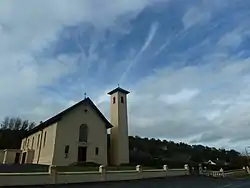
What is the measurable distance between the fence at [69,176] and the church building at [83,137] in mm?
12608

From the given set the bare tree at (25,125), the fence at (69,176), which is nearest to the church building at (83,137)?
the fence at (69,176)

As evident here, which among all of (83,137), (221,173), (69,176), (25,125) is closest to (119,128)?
(83,137)

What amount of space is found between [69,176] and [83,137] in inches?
677

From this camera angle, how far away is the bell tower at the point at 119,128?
3657cm

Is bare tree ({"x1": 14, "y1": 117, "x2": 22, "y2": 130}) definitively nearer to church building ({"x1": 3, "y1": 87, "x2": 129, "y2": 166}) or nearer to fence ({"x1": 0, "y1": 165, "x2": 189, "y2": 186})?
church building ({"x1": 3, "y1": 87, "x2": 129, "y2": 166})

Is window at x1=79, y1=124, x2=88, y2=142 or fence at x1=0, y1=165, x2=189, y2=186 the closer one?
fence at x1=0, y1=165, x2=189, y2=186

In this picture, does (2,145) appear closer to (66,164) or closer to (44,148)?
(44,148)

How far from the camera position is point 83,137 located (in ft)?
113

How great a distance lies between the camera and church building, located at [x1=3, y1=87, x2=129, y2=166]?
32.2 meters

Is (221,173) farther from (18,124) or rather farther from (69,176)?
(18,124)

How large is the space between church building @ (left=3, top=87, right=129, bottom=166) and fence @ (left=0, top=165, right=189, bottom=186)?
496 inches

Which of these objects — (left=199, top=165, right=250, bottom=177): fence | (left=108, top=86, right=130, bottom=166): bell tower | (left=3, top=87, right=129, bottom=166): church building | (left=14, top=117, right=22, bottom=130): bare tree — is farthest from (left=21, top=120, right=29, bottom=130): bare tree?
(left=199, top=165, right=250, bottom=177): fence

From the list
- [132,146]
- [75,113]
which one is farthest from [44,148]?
[132,146]

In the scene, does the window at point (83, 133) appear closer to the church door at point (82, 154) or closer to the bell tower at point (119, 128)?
the church door at point (82, 154)
